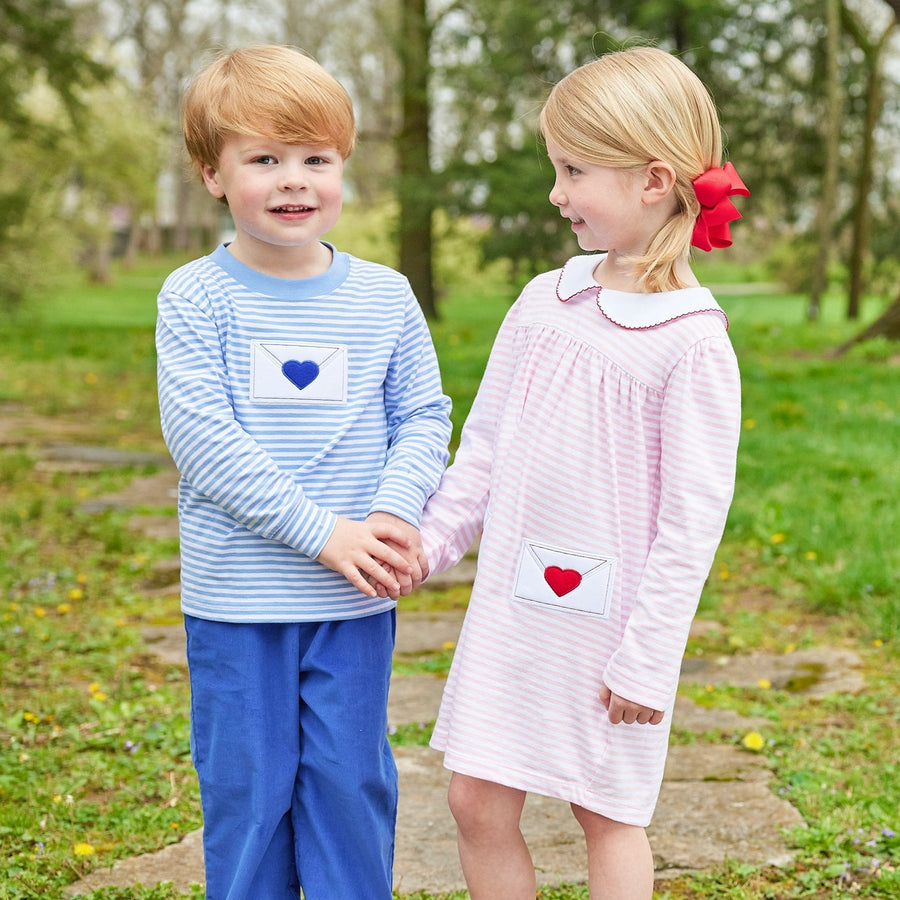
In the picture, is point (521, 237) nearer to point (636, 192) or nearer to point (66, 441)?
point (66, 441)

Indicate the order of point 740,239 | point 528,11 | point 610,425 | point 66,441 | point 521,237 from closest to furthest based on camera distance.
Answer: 1. point 610,425
2. point 66,441
3. point 528,11
4. point 521,237
5. point 740,239

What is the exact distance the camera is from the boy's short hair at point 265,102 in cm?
174

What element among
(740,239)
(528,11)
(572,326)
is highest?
(528,11)

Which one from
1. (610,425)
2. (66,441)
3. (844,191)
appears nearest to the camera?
(610,425)

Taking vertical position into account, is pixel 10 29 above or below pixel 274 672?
above

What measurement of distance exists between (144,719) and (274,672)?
1.46 m

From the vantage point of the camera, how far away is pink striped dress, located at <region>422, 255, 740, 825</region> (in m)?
1.70

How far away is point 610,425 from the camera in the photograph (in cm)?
174

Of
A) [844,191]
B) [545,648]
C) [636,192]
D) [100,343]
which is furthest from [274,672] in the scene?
[844,191]

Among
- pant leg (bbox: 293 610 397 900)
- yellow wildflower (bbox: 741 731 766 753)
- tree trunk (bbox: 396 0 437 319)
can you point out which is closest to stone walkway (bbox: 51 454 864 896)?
yellow wildflower (bbox: 741 731 766 753)

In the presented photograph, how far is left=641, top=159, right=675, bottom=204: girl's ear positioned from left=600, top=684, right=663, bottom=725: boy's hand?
728 mm

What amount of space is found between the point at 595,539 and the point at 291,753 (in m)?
0.57

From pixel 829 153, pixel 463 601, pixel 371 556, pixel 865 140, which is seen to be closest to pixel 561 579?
pixel 371 556

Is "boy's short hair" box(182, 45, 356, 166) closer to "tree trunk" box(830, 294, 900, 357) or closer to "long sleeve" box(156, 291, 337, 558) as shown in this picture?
"long sleeve" box(156, 291, 337, 558)
